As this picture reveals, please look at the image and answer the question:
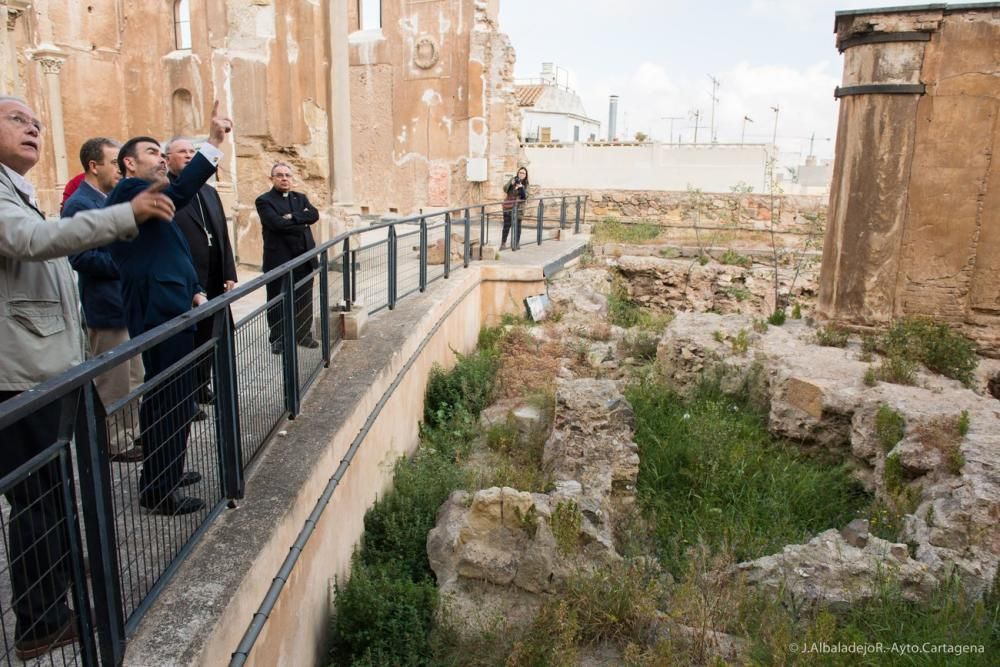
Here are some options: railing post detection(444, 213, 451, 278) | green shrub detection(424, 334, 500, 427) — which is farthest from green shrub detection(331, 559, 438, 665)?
railing post detection(444, 213, 451, 278)

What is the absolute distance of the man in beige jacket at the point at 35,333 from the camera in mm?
2195

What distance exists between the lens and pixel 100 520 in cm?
223

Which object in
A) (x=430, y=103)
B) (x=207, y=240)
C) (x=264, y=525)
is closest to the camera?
(x=264, y=525)

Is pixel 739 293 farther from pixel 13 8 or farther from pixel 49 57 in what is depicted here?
pixel 49 57

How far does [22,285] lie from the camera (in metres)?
2.53

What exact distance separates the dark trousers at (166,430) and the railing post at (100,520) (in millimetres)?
421

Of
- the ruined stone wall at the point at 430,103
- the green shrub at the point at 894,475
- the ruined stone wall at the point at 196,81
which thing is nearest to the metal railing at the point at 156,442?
the green shrub at the point at 894,475

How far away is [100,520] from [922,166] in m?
8.00

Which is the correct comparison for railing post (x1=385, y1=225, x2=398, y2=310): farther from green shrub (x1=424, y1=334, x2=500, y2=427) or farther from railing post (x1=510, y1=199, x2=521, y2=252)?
railing post (x1=510, y1=199, x2=521, y2=252)

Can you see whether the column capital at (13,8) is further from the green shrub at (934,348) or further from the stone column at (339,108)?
the green shrub at (934,348)

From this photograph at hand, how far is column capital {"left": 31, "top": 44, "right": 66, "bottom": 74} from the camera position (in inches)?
547

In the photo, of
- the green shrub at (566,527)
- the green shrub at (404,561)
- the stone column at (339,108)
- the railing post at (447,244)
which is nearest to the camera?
the green shrub at (404,561)

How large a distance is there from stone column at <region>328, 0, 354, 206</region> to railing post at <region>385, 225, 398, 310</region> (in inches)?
141

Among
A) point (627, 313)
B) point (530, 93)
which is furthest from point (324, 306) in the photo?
point (530, 93)
